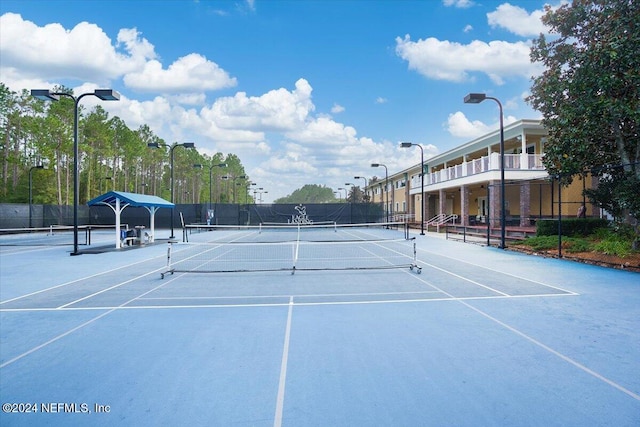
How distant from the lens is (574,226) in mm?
18500

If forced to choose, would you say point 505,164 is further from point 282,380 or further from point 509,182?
point 282,380

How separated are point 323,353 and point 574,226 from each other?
18355 mm

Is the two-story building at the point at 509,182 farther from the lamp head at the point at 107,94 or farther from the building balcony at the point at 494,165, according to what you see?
the lamp head at the point at 107,94

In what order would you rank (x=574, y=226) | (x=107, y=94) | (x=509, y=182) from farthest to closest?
(x=509, y=182) < (x=574, y=226) < (x=107, y=94)

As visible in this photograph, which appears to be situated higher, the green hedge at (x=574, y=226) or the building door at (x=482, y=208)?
the building door at (x=482, y=208)

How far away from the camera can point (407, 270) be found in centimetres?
1192

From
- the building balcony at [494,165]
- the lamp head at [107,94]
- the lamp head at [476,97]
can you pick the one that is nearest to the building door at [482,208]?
the building balcony at [494,165]

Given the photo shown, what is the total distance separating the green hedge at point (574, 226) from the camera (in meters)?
18.3

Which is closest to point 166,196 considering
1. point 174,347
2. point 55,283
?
point 55,283

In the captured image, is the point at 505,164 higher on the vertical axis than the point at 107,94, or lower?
lower

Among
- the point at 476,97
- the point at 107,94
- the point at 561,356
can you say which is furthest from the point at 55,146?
the point at 561,356

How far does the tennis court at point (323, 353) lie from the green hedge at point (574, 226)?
9.42 meters

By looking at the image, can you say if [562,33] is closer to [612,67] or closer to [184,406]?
[612,67]

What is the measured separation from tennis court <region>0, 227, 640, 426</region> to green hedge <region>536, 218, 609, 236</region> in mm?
9422
